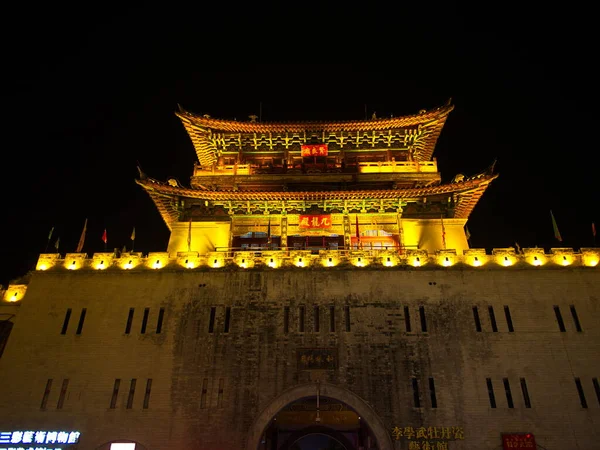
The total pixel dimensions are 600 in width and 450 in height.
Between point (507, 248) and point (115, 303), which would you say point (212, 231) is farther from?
point (507, 248)

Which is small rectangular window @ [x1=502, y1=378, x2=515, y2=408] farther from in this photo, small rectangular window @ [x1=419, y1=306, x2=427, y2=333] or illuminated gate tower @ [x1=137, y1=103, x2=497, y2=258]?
illuminated gate tower @ [x1=137, y1=103, x2=497, y2=258]

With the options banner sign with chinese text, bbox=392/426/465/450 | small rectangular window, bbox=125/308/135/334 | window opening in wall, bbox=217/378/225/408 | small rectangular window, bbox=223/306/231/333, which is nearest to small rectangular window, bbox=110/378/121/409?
small rectangular window, bbox=125/308/135/334

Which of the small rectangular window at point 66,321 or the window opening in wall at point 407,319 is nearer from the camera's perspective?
the window opening in wall at point 407,319

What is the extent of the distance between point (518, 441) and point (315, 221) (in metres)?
13.1

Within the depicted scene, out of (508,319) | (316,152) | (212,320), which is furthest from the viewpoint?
(316,152)

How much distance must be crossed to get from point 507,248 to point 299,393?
11.2 metres

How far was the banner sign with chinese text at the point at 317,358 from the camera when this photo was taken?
18953 millimetres

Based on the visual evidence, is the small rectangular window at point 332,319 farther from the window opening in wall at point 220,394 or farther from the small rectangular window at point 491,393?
the small rectangular window at point 491,393

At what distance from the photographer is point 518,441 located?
1730cm

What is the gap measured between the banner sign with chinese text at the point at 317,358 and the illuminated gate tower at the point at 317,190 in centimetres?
454

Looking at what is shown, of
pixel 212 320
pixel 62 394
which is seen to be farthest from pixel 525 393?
pixel 62 394

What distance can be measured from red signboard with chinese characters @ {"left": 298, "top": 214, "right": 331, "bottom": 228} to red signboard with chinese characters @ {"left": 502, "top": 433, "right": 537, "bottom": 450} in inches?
483

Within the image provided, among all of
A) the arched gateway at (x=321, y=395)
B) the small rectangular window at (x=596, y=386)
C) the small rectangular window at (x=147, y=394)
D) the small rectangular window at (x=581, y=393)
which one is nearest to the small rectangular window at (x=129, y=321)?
the small rectangular window at (x=147, y=394)

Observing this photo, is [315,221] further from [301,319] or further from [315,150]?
[301,319]
